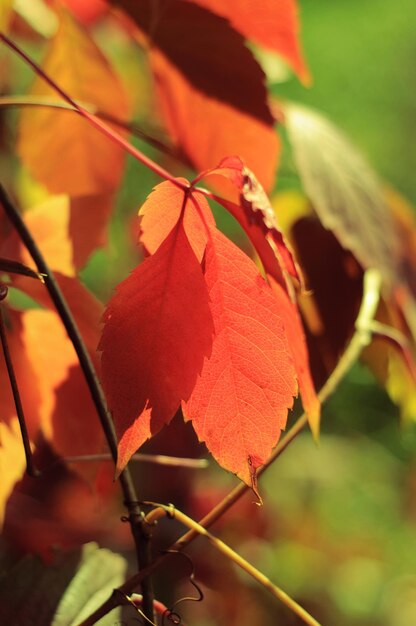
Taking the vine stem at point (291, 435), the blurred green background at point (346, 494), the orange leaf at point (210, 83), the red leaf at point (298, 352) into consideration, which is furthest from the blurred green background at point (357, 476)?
the red leaf at point (298, 352)

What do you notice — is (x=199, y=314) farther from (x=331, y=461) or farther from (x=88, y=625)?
(x=331, y=461)

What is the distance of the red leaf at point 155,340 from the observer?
267 mm

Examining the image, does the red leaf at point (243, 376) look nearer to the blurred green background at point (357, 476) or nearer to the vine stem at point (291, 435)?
the vine stem at point (291, 435)

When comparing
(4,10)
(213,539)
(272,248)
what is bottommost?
(213,539)

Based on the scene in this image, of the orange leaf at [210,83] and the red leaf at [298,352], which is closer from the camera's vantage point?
the red leaf at [298,352]

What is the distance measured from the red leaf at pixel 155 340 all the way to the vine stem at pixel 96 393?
0.10 ft

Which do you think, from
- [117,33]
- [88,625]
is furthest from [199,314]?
[117,33]

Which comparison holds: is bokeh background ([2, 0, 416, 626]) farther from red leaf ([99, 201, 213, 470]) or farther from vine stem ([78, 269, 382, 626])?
red leaf ([99, 201, 213, 470])

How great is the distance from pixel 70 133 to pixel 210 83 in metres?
0.15

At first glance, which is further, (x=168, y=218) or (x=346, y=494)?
(x=346, y=494)

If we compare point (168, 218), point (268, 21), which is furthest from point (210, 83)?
point (168, 218)

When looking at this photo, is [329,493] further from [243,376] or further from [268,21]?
[243,376]

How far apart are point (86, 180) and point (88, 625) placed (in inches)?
13.7

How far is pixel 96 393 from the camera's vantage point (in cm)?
31
